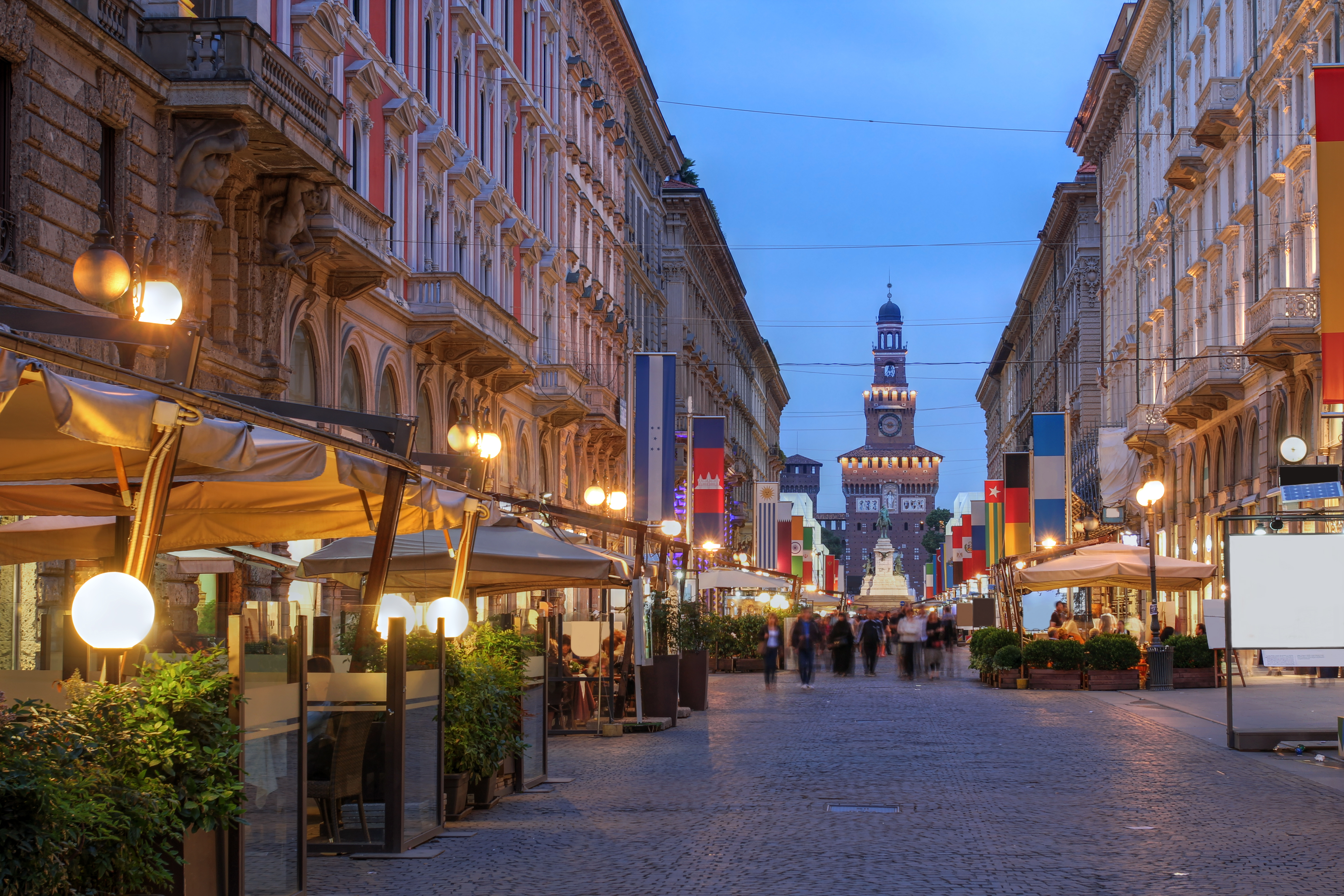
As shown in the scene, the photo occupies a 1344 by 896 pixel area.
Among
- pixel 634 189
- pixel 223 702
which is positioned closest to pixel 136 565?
pixel 223 702

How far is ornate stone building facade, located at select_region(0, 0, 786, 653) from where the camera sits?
65.5 feet

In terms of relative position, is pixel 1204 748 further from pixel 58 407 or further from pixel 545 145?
pixel 545 145

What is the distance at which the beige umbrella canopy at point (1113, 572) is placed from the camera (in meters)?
33.8

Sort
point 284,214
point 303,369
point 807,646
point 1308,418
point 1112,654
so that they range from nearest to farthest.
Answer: point 284,214, point 303,369, point 1112,654, point 807,646, point 1308,418

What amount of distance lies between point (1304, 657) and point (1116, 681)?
49.6ft

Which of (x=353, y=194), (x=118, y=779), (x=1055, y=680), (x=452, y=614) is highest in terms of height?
(x=353, y=194)

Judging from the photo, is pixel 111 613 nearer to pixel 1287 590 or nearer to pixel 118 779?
pixel 118 779

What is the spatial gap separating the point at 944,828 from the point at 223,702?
6.34m

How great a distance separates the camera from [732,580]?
147ft

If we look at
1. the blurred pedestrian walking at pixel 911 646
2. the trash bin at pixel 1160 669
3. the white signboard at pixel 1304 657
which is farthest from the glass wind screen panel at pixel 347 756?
the blurred pedestrian walking at pixel 911 646

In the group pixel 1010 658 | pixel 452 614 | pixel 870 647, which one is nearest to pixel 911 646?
pixel 870 647

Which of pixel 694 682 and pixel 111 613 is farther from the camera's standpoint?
pixel 694 682

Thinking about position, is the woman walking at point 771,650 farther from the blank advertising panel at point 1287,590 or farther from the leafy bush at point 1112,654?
the blank advertising panel at point 1287,590

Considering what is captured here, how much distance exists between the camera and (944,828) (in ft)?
41.8
